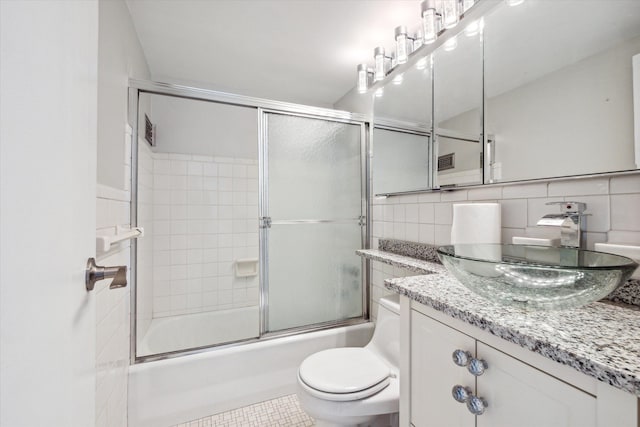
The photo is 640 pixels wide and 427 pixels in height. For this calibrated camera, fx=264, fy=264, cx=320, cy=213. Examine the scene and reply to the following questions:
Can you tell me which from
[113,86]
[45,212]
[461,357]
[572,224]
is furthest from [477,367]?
[113,86]

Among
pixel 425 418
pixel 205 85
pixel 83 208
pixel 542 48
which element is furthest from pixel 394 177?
pixel 205 85

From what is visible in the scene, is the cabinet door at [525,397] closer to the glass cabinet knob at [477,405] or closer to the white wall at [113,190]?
the glass cabinet knob at [477,405]

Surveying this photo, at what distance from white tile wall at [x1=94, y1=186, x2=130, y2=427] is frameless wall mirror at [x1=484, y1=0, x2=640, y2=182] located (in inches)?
65.4

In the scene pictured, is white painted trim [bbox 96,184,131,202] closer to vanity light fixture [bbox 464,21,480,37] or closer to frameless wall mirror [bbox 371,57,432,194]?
frameless wall mirror [bbox 371,57,432,194]

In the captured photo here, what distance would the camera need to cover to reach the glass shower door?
1.82 m

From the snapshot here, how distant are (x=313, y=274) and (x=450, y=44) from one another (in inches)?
63.7

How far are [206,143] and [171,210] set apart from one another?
674 mm

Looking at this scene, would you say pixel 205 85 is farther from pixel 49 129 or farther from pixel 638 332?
pixel 638 332

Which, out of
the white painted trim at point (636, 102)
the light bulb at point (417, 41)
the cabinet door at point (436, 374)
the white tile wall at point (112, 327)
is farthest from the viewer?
the light bulb at point (417, 41)

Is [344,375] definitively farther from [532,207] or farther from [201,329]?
[201,329]

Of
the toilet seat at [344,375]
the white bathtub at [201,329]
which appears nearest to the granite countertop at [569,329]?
the toilet seat at [344,375]

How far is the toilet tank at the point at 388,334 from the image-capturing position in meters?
1.35

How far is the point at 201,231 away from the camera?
2395 mm

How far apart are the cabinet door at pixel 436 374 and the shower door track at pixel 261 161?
1.20m
